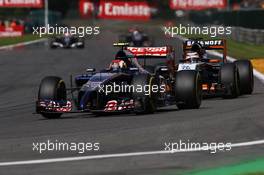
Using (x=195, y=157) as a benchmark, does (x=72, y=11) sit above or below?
below

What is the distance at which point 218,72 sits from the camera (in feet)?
60.5

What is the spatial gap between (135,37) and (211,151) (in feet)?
130

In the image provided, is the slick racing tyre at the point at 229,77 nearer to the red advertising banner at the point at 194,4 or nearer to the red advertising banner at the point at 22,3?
the red advertising banner at the point at 22,3

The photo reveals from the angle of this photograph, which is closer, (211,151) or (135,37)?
(211,151)

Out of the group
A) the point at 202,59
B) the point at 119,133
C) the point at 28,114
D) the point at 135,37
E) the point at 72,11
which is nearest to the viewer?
the point at 119,133

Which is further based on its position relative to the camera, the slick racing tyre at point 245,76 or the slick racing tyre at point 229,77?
the slick racing tyre at point 245,76

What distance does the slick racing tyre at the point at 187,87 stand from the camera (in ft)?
48.9

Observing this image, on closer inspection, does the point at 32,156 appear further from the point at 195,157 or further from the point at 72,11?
the point at 72,11

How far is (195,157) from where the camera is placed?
33.1 ft

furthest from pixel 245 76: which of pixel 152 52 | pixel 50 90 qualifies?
pixel 50 90

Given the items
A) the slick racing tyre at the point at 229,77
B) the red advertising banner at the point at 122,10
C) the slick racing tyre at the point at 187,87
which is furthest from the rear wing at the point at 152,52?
the red advertising banner at the point at 122,10

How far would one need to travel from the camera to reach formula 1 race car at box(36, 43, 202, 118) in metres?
14.5

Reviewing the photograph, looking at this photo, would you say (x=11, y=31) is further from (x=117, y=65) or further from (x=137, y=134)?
(x=137, y=134)

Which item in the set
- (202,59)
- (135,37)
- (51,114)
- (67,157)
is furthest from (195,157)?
(135,37)
